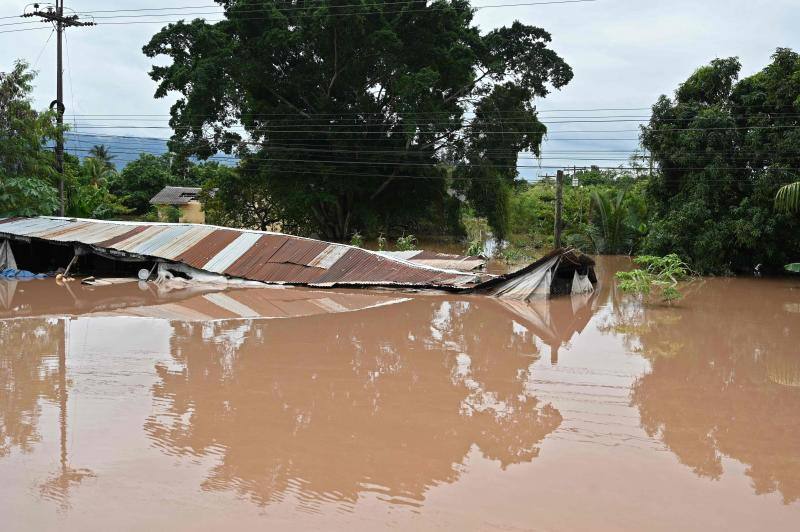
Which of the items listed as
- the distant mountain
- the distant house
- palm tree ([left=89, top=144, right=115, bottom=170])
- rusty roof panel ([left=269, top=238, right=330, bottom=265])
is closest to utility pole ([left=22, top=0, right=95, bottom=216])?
the distant mountain

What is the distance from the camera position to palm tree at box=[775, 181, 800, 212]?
16344 millimetres

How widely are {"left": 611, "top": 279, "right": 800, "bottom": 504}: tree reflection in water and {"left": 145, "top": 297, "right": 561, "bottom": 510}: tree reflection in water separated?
135 centimetres

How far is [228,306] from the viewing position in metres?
13.7

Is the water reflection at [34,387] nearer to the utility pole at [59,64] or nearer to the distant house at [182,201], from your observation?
the utility pole at [59,64]

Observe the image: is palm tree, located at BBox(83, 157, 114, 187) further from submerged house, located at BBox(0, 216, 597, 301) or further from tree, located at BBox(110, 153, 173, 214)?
submerged house, located at BBox(0, 216, 597, 301)

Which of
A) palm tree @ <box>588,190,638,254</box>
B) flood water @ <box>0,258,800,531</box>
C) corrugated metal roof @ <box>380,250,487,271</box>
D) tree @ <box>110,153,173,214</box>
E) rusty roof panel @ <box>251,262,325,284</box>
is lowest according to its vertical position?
flood water @ <box>0,258,800,531</box>

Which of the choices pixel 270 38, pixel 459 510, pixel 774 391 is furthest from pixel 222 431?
pixel 270 38

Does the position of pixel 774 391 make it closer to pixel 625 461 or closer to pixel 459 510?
pixel 625 461

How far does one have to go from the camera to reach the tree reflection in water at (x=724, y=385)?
19.2 ft

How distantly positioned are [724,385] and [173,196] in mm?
39243

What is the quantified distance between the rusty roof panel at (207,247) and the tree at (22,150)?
6.41 meters

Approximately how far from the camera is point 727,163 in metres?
19.5

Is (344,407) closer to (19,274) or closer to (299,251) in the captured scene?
(299,251)

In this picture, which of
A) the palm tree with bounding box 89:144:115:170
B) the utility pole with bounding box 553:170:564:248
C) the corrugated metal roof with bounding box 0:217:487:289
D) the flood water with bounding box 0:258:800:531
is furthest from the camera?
the palm tree with bounding box 89:144:115:170
